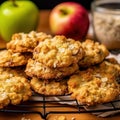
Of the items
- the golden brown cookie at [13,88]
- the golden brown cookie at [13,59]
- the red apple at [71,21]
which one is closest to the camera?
the golden brown cookie at [13,88]

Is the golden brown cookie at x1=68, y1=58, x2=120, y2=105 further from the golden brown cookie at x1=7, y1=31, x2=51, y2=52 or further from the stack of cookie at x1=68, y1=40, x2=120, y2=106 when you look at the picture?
the golden brown cookie at x1=7, y1=31, x2=51, y2=52

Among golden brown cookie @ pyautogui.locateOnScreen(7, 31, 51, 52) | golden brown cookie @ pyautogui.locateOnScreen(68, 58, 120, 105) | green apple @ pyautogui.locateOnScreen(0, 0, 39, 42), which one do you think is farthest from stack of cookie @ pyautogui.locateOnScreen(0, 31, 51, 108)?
green apple @ pyautogui.locateOnScreen(0, 0, 39, 42)

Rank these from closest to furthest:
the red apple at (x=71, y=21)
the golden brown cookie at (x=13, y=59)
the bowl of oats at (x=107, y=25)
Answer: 1. the golden brown cookie at (x=13, y=59)
2. the bowl of oats at (x=107, y=25)
3. the red apple at (x=71, y=21)

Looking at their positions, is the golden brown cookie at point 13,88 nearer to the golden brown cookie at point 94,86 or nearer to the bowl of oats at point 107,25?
the golden brown cookie at point 94,86

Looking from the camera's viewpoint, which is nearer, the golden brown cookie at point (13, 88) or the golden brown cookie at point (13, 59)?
the golden brown cookie at point (13, 88)

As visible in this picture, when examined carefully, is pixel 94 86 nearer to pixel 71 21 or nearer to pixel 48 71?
pixel 48 71

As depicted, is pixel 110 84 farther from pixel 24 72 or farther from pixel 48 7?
pixel 48 7

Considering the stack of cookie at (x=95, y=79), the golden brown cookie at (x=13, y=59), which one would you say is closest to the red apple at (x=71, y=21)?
the stack of cookie at (x=95, y=79)
